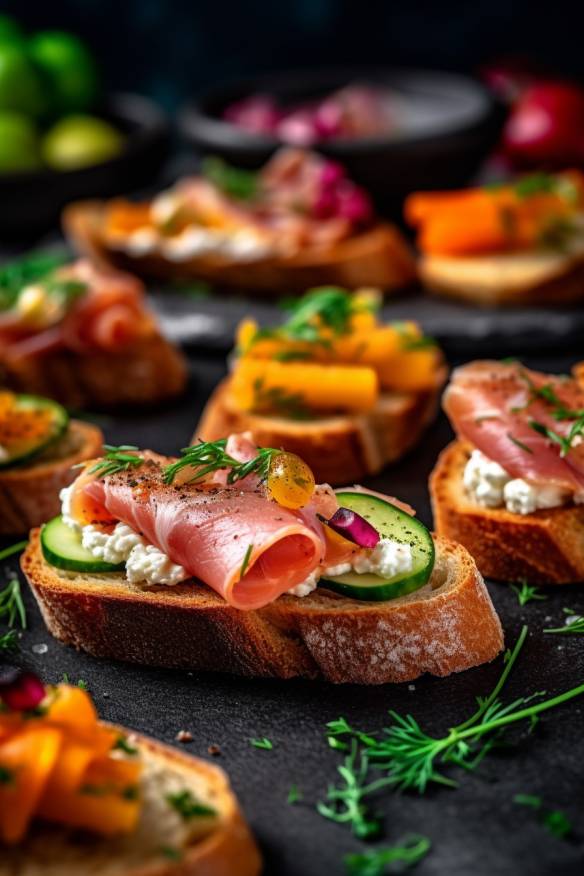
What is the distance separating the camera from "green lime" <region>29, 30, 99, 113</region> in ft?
27.2

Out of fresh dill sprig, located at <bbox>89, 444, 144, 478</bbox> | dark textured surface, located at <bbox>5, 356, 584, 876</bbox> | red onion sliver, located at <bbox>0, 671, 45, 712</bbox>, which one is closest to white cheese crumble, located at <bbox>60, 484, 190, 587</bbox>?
fresh dill sprig, located at <bbox>89, 444, 144, 478</bbox>

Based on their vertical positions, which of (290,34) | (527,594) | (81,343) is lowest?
(527,594)

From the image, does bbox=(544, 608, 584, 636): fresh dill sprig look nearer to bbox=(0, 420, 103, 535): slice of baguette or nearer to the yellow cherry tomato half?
the yellow cherry tomato half

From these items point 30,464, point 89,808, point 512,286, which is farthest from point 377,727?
point 512,286

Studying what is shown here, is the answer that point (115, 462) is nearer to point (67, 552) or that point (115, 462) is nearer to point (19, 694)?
point (67, 552)

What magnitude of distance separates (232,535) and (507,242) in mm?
3486

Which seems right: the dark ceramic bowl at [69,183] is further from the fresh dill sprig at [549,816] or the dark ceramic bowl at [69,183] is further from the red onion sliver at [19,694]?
the fresh dill sprig at [549,816]

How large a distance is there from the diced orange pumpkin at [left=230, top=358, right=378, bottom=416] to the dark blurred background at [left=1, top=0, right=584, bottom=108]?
4.57m

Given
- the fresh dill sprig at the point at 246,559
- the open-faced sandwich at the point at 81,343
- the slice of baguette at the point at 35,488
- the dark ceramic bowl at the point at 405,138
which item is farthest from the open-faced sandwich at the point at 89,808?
the dark ceramic bowl at the point at 405,138

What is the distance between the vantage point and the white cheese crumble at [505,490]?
420cm

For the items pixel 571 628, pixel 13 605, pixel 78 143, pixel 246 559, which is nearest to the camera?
pixel 246 559

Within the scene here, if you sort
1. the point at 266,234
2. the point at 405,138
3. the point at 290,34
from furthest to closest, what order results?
the point at 290,34, the point at 405,138, the point at 266,234

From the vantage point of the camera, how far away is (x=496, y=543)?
4289 mm

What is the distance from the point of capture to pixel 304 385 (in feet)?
16.6
